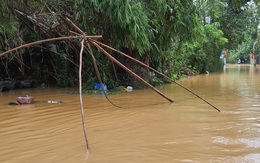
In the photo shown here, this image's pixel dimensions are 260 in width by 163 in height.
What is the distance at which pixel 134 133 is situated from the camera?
3730mm

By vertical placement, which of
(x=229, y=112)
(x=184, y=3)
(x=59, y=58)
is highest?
(x=184, y=3)

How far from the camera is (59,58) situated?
425 inches

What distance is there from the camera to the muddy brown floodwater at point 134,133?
2885 mm

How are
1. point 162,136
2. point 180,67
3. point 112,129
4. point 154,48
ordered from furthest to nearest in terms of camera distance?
1. point 180,67
2. point 154,48
3. point 112,129
4. point 162,136

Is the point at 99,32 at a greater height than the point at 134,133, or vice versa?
the point at 99,32

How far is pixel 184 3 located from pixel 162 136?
18.3 ft

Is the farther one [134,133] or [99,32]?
[99,32]

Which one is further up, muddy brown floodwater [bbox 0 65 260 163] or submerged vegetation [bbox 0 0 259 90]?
submerged vegetation [bbox 0 0 259 90]

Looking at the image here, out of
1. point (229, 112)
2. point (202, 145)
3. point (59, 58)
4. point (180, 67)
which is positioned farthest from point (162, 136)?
point (180, 67)

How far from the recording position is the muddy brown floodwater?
2.88 m

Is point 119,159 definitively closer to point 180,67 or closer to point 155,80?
point 155,80

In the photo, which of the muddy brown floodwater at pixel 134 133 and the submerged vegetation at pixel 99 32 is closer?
the muddy brown floodwater at pixel 134 133

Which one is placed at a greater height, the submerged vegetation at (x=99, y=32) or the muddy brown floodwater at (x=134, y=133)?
the submerged vegetation at (x=99, y=32)

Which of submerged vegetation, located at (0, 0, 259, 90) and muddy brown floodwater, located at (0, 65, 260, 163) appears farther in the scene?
submerged vegetation, located at (0, 0, 259, 90)
